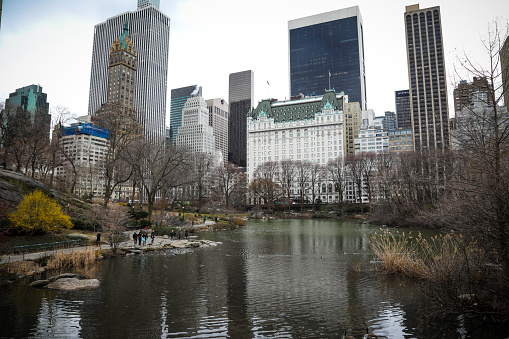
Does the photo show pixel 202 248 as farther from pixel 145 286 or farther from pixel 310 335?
pixel 310 335

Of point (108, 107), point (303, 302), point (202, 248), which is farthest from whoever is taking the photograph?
point (108, 107)

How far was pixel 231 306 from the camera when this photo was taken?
1271 cm

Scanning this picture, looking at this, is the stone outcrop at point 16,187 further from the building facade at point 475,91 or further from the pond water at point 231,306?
the building facade at point 475,91

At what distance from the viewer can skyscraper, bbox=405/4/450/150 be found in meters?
156

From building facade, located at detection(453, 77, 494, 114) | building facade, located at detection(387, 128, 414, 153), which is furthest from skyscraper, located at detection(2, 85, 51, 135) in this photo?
building facade, located at detection(387, 128, 414, 153)

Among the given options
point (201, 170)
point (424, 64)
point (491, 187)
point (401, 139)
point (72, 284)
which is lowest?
point (72, 284)

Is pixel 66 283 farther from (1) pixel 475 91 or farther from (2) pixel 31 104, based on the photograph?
(2) pixel 31 104

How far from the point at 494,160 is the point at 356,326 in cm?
703

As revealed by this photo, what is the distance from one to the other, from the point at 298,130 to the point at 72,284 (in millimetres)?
133535

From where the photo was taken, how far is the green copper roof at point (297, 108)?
141m

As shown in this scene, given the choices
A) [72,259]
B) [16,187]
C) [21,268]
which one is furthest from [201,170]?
[21,268]

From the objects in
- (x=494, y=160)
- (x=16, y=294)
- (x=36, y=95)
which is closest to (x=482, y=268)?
(x=494, y=160)

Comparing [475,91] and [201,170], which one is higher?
[201,170]

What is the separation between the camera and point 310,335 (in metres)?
9.82
